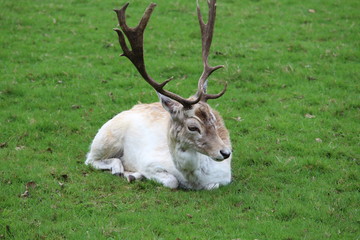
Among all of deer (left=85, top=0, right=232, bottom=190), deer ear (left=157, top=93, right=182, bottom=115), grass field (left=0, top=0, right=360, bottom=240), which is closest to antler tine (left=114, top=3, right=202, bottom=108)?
deer (left=85, top=0, right=232, bottom=190)

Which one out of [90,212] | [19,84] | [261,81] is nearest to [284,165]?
[90,212]

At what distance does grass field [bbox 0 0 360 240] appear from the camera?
275 inches

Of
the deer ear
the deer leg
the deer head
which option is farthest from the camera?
the deer leg

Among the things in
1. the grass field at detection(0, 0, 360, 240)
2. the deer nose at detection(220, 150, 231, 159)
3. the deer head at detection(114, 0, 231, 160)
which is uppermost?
the deer head at detection(114, 0, 231, 160)

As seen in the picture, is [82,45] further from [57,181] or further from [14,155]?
[57,181]

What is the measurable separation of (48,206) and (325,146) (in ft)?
15.2

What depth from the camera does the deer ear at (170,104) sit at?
793cm

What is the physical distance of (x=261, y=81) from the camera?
1270 centimetres

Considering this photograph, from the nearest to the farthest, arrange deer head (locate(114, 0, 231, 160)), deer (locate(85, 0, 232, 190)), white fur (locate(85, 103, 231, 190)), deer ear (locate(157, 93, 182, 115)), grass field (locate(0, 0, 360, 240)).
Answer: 1. grass field (locate(0, 0, 360, 240))
2. deer head (locate(114, 0, 231, 160))
3. deer (locate(85, 0, 232, 190))
4. deer ear (locate(157, 93, 182, 115))
5. white fur (locate(85, 103, 231, 190))

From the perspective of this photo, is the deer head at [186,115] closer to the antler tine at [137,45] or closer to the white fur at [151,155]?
the antler tine at [137,45]

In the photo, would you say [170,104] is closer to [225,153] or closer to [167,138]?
[167,138]

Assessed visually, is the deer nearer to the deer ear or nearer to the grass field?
the deer ear

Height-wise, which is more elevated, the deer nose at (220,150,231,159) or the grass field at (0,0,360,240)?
the deer nose at (220,150,231,159)

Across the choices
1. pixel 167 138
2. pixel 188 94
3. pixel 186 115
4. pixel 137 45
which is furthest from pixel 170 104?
pixel 188 94
